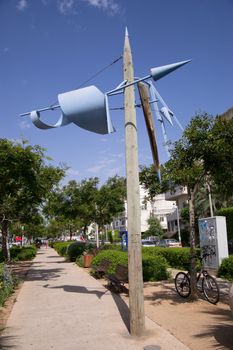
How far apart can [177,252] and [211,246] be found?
4.23 m

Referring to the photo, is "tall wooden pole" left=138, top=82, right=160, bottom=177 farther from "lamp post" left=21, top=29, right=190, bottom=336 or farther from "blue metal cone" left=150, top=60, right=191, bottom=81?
"blue metal cone" left=150, top=60, right=191, bottom=81

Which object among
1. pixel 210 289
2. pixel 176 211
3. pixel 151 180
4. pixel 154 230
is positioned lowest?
pixel 210 289

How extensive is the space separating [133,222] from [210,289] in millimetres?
3833

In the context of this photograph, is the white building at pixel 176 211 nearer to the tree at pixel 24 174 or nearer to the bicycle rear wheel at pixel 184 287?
the tree at pixel 24 174

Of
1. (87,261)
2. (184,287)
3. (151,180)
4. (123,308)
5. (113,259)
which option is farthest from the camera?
(87,261)

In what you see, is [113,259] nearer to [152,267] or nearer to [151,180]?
[152,267]

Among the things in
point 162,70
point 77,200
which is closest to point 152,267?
point 162,70

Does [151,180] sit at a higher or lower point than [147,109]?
lower

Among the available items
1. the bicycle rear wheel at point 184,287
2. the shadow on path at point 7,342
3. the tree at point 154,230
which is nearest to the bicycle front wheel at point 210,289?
the bicycle rear wheel at point 184,287

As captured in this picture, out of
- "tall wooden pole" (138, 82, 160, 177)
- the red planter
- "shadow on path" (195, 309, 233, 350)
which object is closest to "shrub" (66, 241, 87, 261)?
the red planter

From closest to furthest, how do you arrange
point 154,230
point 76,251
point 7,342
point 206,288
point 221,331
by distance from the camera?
point 7,342 < point 221,331 < point 206,288 < point 76,251 < point 154,230

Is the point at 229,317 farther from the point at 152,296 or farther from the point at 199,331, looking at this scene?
the point at 152,296

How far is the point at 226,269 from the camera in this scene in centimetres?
1399

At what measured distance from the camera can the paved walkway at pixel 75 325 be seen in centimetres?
→ 664
